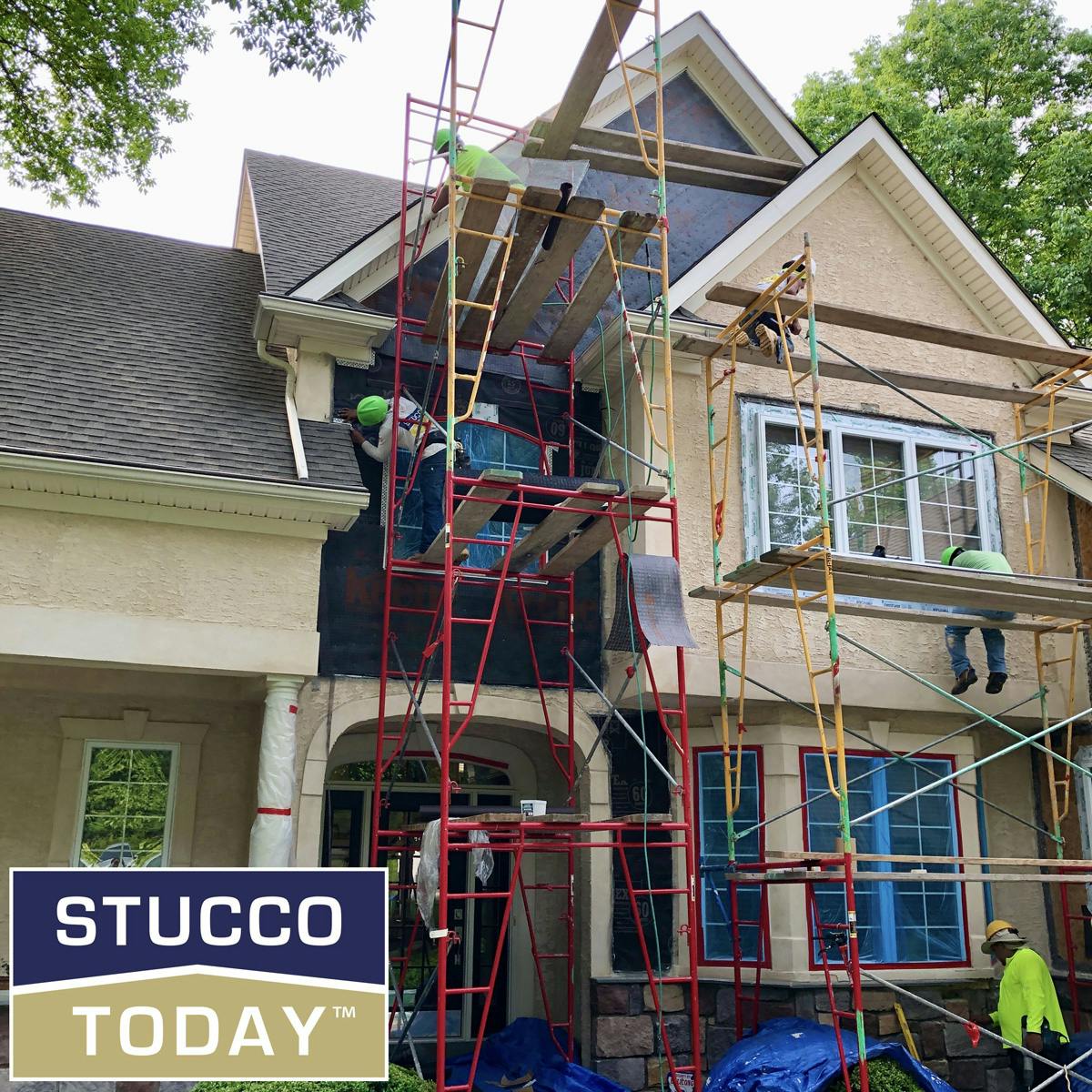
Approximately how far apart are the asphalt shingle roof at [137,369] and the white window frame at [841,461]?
3.85 metres

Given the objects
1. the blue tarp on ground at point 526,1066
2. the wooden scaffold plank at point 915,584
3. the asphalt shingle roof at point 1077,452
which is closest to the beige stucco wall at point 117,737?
the blue tarp on ground at point 526,1066

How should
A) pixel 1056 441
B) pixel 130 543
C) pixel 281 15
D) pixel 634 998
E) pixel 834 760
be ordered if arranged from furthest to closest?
pixel 281 15 < pixel 1056 441 < pixel 834 760 < pixel 634 998 < pixel 130 543

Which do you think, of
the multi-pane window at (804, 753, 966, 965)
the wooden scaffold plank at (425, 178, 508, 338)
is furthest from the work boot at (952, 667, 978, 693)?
the wooden scaffold plank at (425, 178, 508, 338)

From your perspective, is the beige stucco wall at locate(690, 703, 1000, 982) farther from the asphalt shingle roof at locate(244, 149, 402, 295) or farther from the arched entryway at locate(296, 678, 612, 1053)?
the asphalt shingle roof at locate(244, 149, 402, 295)

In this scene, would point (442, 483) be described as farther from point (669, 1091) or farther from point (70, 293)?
point (669, 1091)

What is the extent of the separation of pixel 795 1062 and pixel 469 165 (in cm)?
778

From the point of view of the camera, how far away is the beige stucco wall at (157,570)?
8859 millimetres

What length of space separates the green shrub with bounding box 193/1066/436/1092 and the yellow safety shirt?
15.4 ft

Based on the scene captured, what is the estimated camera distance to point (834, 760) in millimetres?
11039

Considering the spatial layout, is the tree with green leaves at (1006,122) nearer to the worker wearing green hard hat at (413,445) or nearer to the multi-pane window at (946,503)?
the multi-pane window at (946,503)

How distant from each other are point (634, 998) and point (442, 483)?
4.79 metres

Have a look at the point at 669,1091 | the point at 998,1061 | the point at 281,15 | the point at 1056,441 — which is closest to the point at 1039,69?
the point at 1056,441

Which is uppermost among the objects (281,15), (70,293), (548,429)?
(281,15)

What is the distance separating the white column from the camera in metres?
8.90
